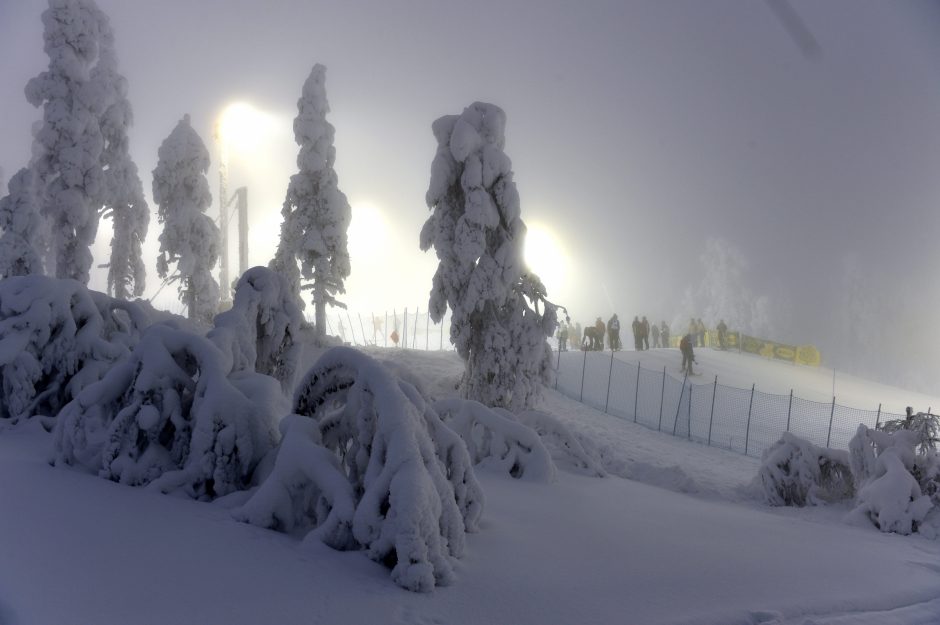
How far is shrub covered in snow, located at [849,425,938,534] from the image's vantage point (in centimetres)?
938

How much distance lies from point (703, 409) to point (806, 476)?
13686 mm

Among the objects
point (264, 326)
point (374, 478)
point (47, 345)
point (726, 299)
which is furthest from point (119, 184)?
point (726, 299)

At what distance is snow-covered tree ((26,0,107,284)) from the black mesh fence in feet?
65.6

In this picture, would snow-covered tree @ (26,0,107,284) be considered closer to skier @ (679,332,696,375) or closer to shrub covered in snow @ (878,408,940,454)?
shrub covered in snow @ (878,408,940,454)

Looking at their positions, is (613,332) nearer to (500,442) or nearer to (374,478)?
(500,442)

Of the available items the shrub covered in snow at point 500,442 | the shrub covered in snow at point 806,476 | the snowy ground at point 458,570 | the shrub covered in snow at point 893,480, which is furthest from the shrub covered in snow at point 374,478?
the shrub covered in snow at point 806,476

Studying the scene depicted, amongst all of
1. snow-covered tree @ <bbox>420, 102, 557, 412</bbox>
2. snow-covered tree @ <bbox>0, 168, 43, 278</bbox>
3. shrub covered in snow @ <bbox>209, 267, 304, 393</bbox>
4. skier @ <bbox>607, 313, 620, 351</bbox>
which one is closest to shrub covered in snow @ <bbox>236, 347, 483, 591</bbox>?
shrub covered in snow @ <bbox>209, 267, 304, 393</bbox>

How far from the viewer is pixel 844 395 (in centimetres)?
3525

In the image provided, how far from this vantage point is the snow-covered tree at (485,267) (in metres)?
17.2

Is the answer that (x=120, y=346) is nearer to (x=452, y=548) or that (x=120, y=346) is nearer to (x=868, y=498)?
(x=452, y=548)

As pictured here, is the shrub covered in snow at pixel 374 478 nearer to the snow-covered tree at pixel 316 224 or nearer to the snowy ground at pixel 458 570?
the snowy ground at pixel 458 570

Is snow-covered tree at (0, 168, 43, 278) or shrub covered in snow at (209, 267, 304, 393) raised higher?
snow-covered tree at (0, 168, 43, 278)

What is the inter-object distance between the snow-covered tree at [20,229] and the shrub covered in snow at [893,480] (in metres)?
23.6

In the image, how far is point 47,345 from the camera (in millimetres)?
8305
